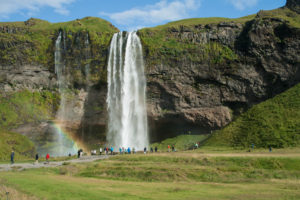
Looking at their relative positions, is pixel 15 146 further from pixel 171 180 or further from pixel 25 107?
pixel 171 180

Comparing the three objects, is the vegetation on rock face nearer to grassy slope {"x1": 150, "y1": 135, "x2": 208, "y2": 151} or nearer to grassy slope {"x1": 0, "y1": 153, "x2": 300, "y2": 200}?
grassy slope {"x1": 150, "y1": 135, "x2": 208, "y2": 151}

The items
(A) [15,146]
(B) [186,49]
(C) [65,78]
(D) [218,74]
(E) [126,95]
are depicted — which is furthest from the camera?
(C) [65,78]

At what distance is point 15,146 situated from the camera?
4631 cm

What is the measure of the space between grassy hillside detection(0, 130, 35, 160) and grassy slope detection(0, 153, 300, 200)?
18.0 meters

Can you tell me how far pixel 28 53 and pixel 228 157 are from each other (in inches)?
2078

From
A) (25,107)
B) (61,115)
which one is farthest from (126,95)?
(25,107)

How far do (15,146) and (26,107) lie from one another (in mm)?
16469

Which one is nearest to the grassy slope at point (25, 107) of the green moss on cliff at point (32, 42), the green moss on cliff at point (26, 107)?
the green moss on cliff at point (26, 107)

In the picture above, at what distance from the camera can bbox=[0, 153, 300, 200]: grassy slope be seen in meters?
16.3

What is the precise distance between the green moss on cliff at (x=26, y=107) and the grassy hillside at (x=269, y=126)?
34074mm

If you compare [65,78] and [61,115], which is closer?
[61,115]

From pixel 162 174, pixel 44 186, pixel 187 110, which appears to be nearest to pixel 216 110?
pixel 187 110

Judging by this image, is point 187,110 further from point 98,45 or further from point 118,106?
point 98,45

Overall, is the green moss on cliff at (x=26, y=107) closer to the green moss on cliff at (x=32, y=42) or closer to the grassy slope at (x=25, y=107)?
the grassy slope at (x=25, y=107)
